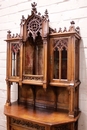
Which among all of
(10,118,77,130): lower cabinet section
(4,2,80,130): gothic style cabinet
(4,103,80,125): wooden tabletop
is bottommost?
(10,118,77,130): lower cabinet section

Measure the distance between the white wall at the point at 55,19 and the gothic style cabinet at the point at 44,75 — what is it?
0.09 metres

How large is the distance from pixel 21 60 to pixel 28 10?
2.51 feet

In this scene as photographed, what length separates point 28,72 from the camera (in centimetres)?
186

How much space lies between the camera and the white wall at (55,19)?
175 centimetres

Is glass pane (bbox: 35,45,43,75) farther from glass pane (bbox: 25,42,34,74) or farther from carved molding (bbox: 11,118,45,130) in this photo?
carved molding (bbox: 11,118,45,130)

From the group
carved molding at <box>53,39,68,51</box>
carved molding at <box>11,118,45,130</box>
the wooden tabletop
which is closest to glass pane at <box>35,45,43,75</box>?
carved molding at <box>53,39,68,51</box>

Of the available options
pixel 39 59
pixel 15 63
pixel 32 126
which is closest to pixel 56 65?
pixel 39 59

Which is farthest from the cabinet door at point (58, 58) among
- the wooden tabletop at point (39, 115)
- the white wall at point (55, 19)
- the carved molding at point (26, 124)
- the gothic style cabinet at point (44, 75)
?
the carved molding at point (26, 124)

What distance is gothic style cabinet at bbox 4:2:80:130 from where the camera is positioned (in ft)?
5.05

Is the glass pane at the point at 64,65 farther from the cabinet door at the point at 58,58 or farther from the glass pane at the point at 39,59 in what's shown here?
the glass pane at the point at 39,59

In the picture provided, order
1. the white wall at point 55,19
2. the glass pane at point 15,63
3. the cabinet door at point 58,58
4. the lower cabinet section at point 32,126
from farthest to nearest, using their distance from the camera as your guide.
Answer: the glass pane at point 15,63 → the white wall at point 55,19 → the cabinet door at point 58,58 → the lower cabinet section at point 32,126

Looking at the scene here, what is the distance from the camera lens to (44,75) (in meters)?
1.64

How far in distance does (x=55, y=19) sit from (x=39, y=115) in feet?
3.76

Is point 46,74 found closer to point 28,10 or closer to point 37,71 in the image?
point 37,71
